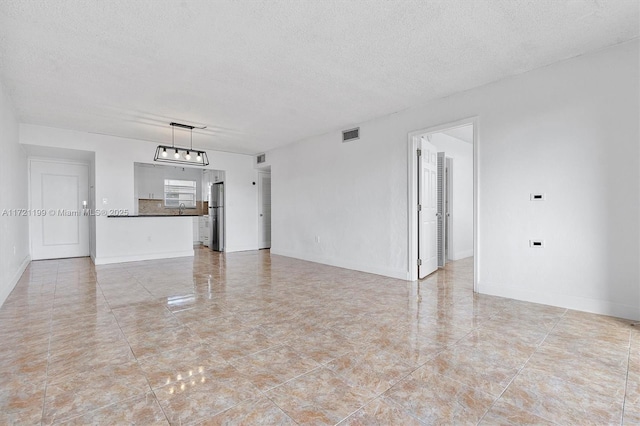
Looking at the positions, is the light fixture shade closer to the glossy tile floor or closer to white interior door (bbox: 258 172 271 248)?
the glossy tile floor

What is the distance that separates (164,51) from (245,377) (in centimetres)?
296

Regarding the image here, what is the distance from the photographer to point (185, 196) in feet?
33.8

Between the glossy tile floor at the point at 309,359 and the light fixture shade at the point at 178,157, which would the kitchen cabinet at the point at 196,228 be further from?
the glossy tile floor at the point at 309,359

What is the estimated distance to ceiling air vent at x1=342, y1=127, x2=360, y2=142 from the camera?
5.62m

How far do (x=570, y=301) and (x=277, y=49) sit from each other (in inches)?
155

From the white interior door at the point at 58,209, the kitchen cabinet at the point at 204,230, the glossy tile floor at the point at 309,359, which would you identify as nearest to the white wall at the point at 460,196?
the glossy tile floor at the point at 309,359

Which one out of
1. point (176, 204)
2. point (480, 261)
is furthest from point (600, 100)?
point (176, 204)

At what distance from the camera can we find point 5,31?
267cm

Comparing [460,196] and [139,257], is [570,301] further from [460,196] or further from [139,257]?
[139,257]

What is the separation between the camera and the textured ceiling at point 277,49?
8.00 feet

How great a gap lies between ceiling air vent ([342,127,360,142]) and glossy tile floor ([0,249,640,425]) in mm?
2861

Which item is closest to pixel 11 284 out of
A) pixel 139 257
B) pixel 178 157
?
pixel 139 257

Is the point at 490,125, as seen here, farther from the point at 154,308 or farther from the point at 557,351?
the point at 154,308

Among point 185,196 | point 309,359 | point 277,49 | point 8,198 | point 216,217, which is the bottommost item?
point 309,359
